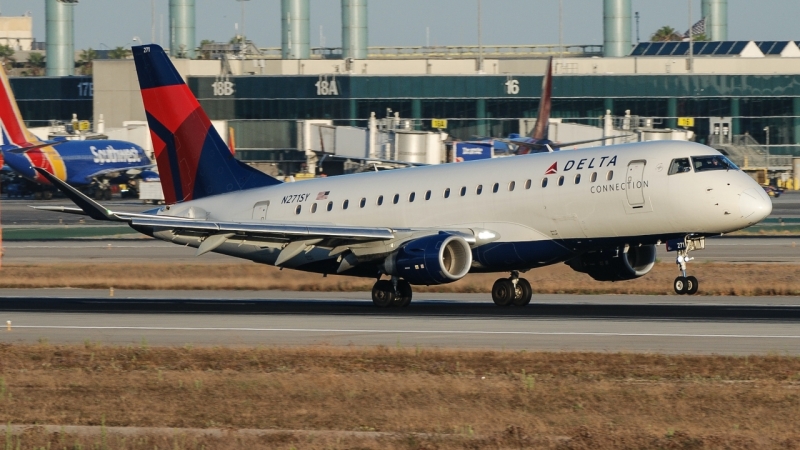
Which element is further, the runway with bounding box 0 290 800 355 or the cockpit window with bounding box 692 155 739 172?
the cockpit window with bounding box 692 155 739 172

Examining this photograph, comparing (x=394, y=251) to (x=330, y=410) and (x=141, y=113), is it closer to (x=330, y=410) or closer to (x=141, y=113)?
(x=330, y=410)

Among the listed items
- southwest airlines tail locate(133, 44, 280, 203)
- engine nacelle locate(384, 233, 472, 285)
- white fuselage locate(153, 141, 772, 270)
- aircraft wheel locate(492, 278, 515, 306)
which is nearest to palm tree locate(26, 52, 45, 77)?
southwest airlines tail locate(133, 44, 280, 203)

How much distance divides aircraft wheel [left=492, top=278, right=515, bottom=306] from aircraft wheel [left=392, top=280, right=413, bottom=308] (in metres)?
2.43

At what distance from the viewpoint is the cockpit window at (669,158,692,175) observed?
30781mm

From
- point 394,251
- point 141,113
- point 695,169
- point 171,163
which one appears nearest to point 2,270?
point 171,163

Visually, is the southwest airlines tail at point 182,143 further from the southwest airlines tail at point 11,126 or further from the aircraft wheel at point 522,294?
the southwest airlines tail at point 11,126

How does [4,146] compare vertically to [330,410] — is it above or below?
above

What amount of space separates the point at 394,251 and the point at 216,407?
15868mm

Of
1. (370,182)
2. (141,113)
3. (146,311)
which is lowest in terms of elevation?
A: (146,311)

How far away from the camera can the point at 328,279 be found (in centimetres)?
4262

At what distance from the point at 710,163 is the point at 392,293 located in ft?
30.3

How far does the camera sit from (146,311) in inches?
1288

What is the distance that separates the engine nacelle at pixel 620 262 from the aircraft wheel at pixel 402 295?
4548 millimetres

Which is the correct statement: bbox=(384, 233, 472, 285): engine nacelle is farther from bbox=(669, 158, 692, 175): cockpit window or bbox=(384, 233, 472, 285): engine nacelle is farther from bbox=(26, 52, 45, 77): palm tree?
bbox=(26, 52, 45, 77): palm tree
